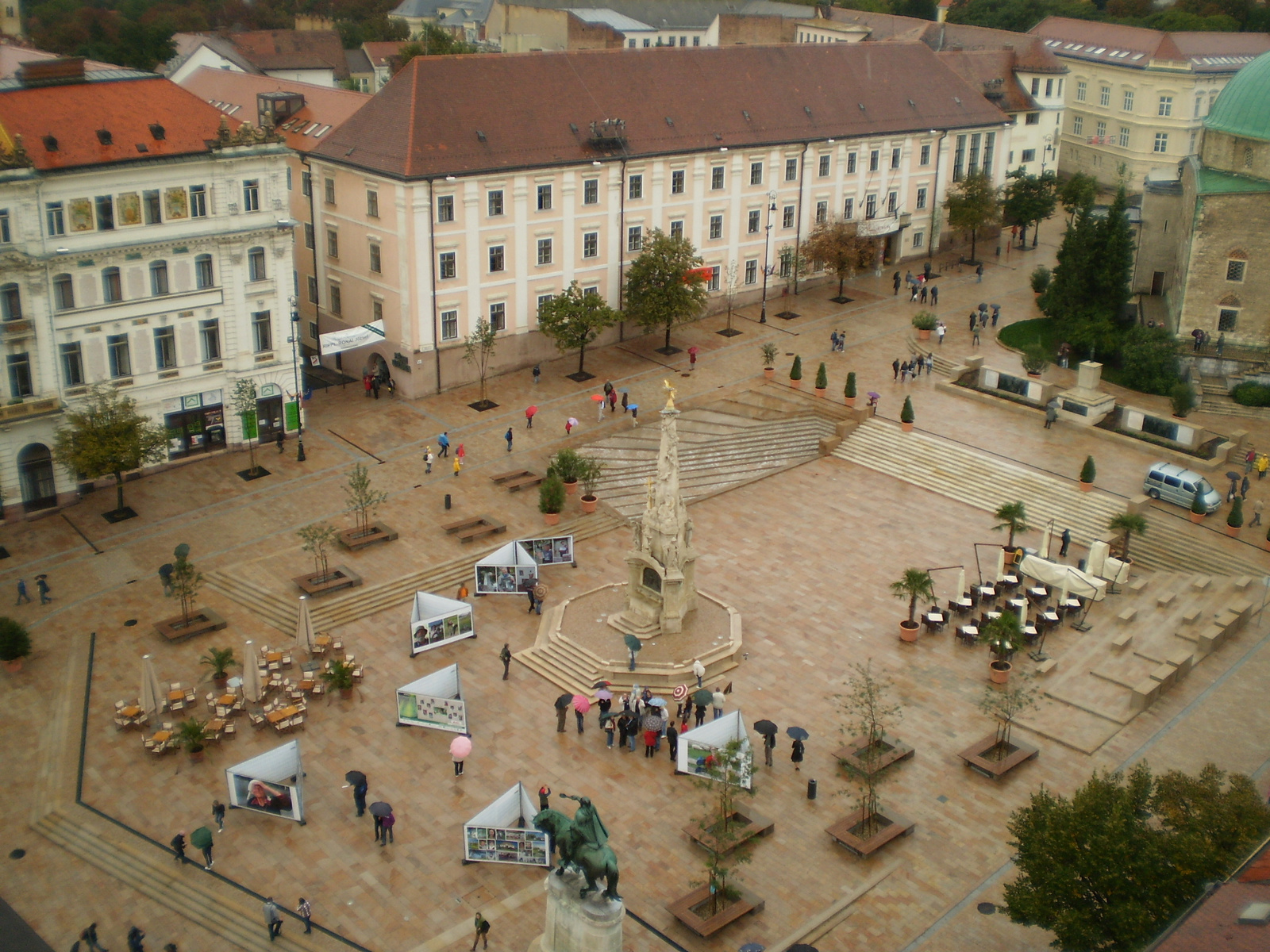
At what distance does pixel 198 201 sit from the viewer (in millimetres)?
57750

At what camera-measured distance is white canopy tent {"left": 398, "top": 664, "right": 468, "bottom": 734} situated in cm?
4253

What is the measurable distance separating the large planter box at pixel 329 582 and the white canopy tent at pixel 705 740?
654 inches

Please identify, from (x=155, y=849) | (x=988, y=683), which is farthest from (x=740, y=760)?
(x=155, y=849)

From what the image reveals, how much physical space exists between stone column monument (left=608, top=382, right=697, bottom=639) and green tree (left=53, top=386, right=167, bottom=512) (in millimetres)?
21512

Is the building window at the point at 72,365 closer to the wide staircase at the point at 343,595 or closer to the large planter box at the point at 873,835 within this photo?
the wide staircase at the point at 343,595

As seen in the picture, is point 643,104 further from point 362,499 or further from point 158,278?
point 362,499

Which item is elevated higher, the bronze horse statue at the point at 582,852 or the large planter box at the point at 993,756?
the bronze horse statue at the point at 582,852

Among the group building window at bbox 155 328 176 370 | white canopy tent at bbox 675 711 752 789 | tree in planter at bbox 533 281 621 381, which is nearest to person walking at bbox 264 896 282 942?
white canopy tent at bbox 675 711 752 789

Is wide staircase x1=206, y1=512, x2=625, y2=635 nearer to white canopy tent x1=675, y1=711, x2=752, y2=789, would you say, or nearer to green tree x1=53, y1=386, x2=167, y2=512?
green tree x1=53, y1=386, x2=167, y2=512

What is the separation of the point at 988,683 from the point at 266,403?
117 ft

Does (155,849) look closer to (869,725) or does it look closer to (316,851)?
(316,851)

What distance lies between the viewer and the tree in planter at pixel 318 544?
50219mm

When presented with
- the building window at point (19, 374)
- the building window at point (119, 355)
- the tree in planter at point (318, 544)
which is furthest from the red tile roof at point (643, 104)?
the tree in planter at point (318, 544)

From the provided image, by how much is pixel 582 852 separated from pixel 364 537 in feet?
87.9
